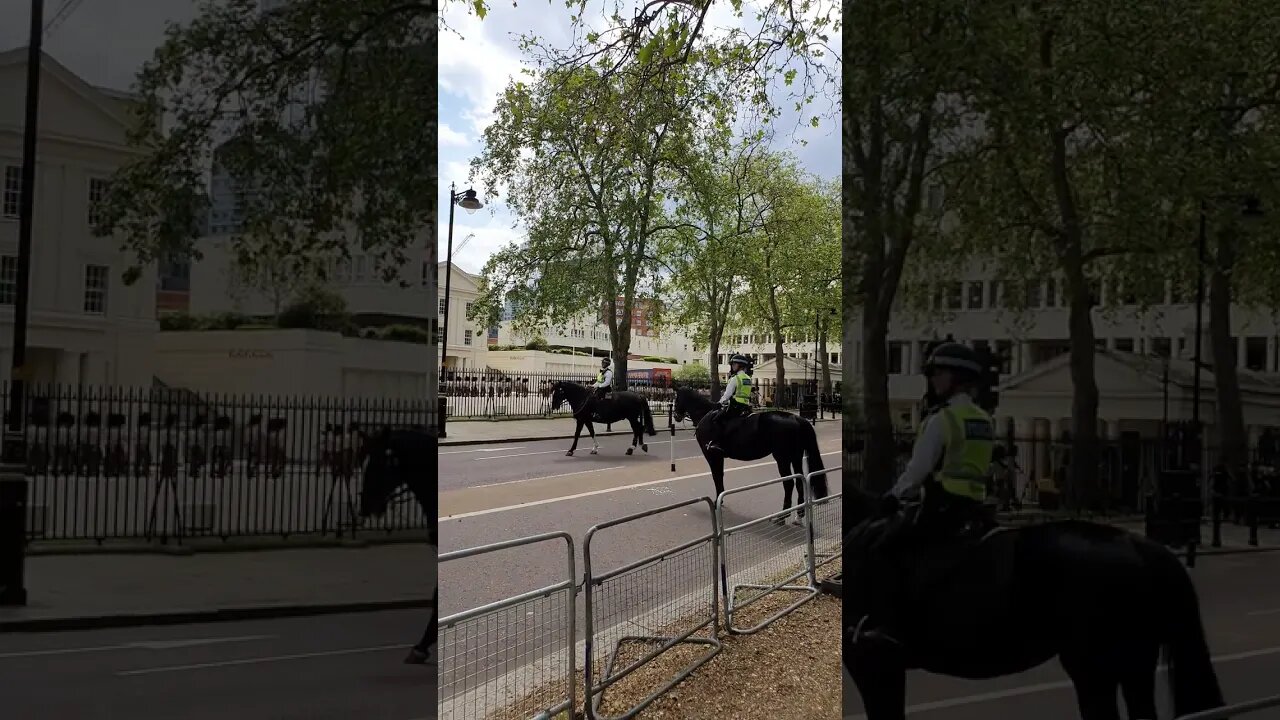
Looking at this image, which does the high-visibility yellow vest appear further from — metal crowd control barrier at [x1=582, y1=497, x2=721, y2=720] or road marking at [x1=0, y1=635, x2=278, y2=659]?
metal crowd control barrier at [x1=582, y1=497, x2=721, y2=720]

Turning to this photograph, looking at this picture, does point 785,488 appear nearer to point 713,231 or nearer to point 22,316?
point 713,231

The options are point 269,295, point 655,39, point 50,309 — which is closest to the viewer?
point 50,309

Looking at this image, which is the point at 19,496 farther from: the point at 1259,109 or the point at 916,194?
the point at 1259,109

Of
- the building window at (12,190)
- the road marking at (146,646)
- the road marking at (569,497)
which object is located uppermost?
the building window at (12,190)

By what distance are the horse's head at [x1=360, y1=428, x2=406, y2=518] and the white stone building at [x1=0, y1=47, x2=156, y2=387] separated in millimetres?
617

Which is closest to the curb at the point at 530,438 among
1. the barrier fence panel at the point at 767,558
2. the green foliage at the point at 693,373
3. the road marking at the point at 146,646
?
the green foliage at the point at 693,373

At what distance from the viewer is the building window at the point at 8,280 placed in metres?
2.39

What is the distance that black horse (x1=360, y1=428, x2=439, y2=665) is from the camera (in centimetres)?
270

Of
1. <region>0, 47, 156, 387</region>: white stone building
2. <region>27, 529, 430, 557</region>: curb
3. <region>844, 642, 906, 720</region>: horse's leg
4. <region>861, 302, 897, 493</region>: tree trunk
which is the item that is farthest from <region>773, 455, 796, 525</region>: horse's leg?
<region>0, 47, 156, 387</region>: white stone building

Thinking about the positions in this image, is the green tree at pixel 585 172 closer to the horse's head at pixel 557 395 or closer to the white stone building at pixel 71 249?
the white stone building at pixel 71 249

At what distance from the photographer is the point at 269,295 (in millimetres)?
2592

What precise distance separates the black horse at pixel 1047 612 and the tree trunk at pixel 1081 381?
11 cm

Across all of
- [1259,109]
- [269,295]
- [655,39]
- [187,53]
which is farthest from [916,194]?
[655,39]

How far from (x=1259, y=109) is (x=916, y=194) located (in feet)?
3.30
